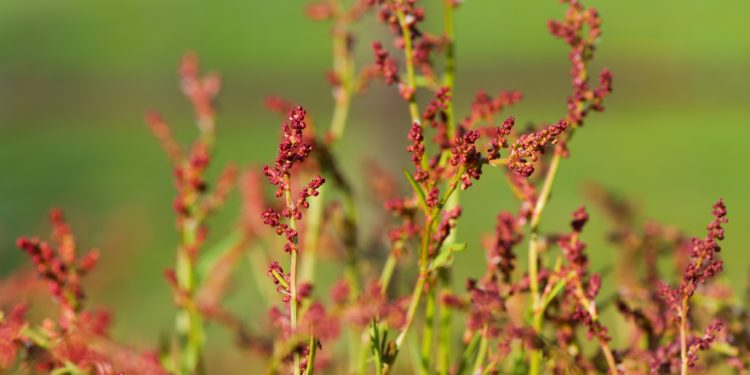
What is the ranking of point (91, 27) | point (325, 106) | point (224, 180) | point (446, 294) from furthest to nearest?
point (91, 27), point (325, 106), point (224, 180), point (446, 294)

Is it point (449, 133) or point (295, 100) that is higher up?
point (295, 100)

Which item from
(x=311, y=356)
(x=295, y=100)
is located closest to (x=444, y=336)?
(x=311, y=356)

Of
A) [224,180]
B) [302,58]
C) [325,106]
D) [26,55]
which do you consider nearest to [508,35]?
[302,58]

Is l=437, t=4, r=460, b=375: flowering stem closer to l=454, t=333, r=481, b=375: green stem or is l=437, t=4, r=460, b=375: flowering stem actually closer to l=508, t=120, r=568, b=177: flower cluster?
l=454, t=333, r=481, b=375: green stem

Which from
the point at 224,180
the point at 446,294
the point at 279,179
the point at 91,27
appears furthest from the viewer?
the point at 91,27

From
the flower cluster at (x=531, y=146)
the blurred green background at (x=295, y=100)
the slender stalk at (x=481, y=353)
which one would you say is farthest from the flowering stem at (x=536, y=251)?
the blurred green background at (x=295, y=100)

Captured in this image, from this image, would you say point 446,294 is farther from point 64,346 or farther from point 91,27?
point 91,27

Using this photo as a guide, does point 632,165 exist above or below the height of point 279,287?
above

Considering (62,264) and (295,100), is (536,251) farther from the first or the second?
(295,100)
